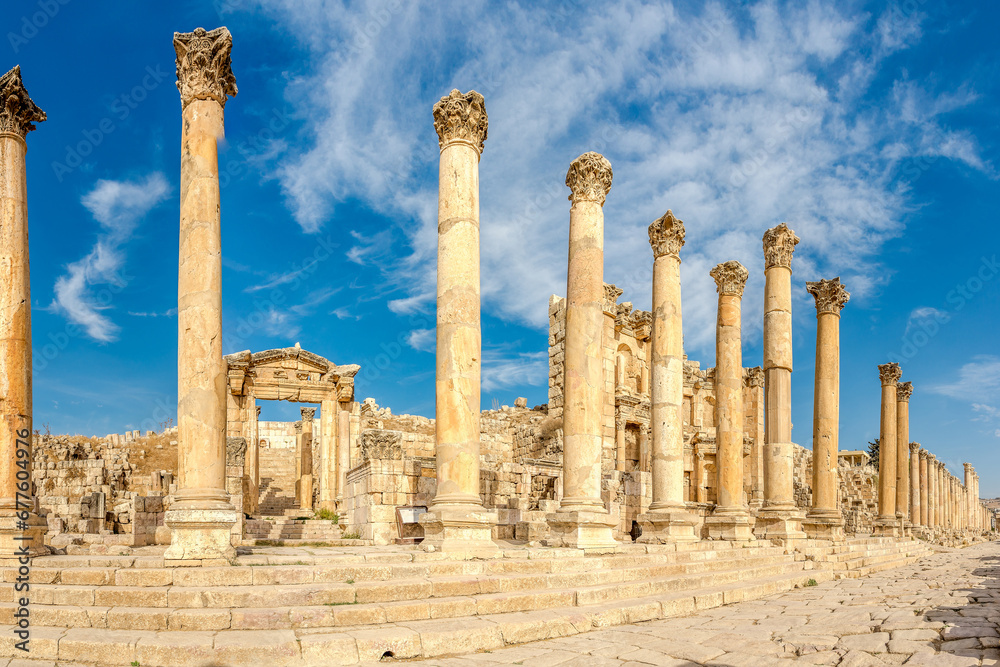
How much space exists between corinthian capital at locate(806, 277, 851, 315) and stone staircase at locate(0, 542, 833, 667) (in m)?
14.6

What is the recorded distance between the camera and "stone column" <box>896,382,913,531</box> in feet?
107

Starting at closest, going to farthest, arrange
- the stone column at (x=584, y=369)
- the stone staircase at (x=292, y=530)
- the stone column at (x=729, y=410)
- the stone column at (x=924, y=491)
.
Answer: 1. the stone column at (x=584, y=369)
2. the stone column at (x=729, y=410)
3. the stone staircase at (x=292, y=530)
4. the stone column at (x=924, y=491)

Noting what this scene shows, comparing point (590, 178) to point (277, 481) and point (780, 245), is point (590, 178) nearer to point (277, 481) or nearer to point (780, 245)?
point (780, 245)

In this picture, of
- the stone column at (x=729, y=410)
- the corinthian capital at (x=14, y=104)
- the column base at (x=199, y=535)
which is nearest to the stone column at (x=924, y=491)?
the stone column at (x=729, y=410)

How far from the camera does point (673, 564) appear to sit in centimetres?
1279

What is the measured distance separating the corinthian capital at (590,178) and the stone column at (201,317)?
22.2 ft

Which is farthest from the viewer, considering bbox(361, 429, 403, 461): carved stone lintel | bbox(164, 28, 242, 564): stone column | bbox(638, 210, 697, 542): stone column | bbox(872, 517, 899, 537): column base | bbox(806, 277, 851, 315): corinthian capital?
bbox(872, 517, 899, 537): column base

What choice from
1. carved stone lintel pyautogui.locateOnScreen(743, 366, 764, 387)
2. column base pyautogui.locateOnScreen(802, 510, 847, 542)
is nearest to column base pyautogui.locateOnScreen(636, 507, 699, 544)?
column base pyautogui.locateOnScreen(802, 510, 847, 542)

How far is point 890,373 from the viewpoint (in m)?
32.7

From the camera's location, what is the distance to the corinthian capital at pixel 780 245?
21.1m

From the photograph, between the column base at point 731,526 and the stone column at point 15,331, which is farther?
the column base at point 731,526

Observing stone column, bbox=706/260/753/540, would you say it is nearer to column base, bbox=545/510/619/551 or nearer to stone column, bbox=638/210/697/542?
stone column, bbox=638/210/697/542

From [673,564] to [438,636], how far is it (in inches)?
255

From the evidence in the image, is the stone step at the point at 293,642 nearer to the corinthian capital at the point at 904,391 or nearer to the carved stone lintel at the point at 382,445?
the carved stone lintel at the point at 382,445
